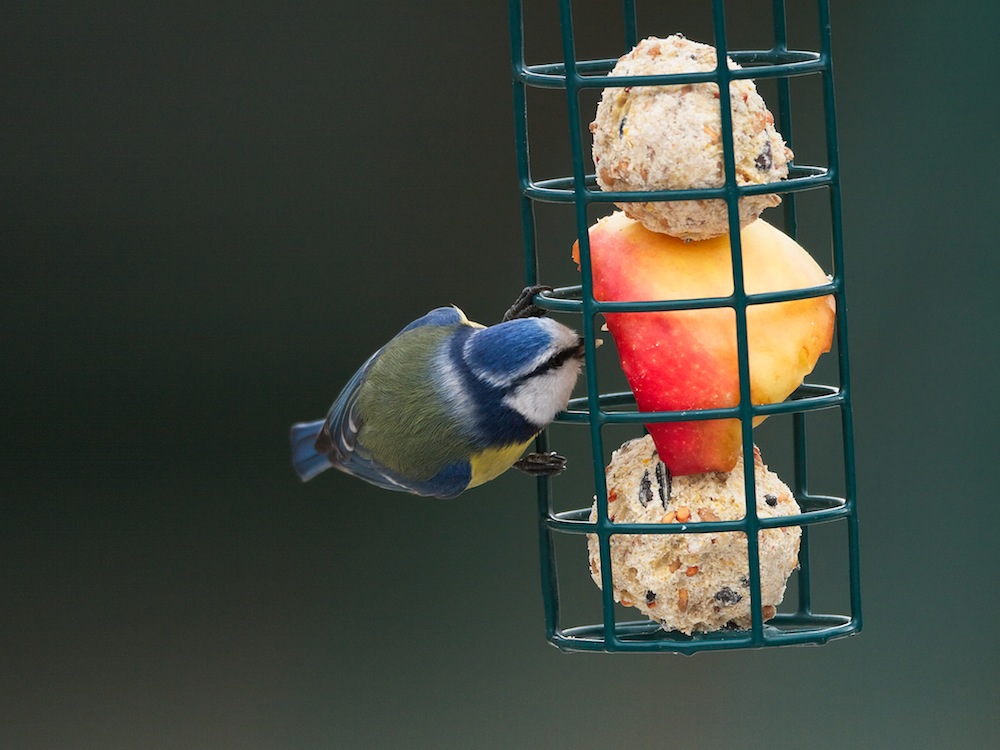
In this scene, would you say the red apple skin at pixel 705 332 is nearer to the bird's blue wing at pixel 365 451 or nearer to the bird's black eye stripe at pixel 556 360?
the bird's black eye stripe at pixel 556 360

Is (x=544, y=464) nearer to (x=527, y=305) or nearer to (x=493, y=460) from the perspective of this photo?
(x=493, y=460)

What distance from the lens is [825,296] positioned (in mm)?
2625

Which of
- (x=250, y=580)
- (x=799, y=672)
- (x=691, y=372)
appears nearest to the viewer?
(x=691, y=372)

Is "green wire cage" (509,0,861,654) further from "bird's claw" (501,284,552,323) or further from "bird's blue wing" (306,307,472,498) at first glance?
"bird's blue wing" (306,307,472,498)

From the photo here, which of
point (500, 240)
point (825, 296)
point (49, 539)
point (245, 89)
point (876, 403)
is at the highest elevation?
point (245, 89)

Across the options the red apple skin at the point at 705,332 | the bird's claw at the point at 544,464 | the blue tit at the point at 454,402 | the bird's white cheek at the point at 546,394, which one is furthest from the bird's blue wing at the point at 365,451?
the red apple skin at the point at 705,332

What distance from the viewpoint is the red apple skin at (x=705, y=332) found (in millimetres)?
2557

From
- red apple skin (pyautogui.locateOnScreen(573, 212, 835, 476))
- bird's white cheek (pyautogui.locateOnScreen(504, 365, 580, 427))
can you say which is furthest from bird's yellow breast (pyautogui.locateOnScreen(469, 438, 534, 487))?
red apple skin (pyautogui.locateOnScreen(573, 212, 835, 476))

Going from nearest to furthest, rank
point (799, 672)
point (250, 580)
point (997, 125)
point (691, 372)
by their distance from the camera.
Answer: point (691, 372)
point (997, 125)
point (799, 672)
point (250, 580)

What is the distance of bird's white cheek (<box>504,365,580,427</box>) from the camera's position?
111 inches

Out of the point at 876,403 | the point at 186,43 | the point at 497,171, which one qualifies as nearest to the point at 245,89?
the point at 186,43

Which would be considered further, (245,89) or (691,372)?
(245,89)

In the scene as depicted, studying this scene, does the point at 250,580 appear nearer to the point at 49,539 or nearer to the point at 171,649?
the point at 171,649

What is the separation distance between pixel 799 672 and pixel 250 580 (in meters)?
2.24
